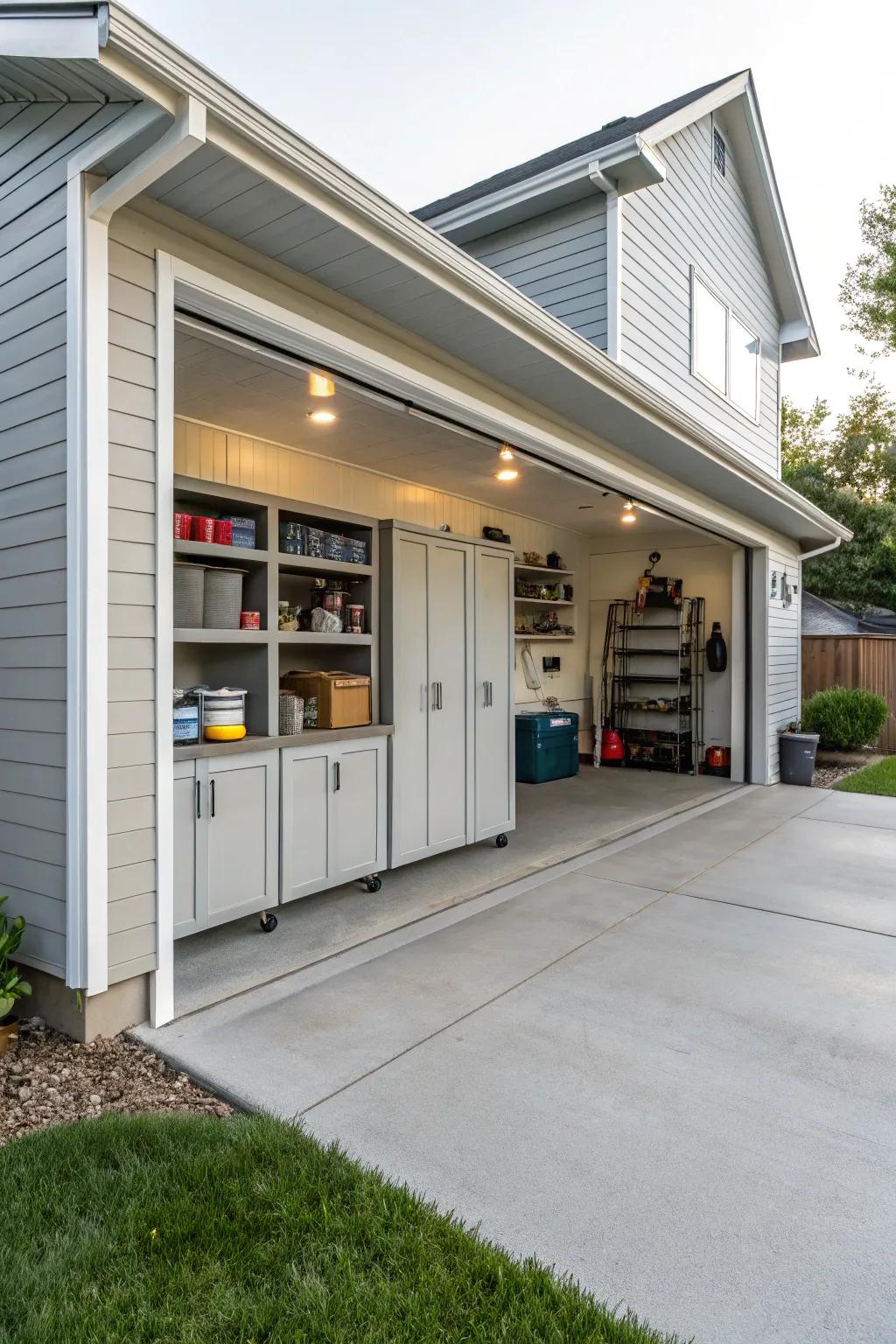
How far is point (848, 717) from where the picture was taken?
968 centimetres

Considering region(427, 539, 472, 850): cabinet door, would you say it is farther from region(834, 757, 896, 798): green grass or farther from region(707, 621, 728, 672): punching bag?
region(834, 757, 896, 798): green grass

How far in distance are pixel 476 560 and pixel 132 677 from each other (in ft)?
9.64

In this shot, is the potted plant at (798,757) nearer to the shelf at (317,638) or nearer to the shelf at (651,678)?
the shelf at (651,678)

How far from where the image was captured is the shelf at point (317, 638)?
3986mm

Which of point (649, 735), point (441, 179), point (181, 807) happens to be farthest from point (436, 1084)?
point (441, 179)

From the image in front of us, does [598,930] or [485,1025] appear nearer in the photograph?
[485,1025]

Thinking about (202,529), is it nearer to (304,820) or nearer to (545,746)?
(304,820)

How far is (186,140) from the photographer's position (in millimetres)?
2129

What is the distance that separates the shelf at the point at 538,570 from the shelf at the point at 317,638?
417cm

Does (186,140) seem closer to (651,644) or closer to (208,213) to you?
(208,213)

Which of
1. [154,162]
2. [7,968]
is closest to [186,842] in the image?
[7,968]

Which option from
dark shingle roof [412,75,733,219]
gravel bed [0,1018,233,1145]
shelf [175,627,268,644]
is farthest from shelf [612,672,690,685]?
gravel bed [0,1018,233,1145]

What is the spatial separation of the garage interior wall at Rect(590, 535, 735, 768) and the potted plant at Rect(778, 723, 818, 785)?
24.5 inches

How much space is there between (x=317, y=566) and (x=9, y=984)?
239cm
